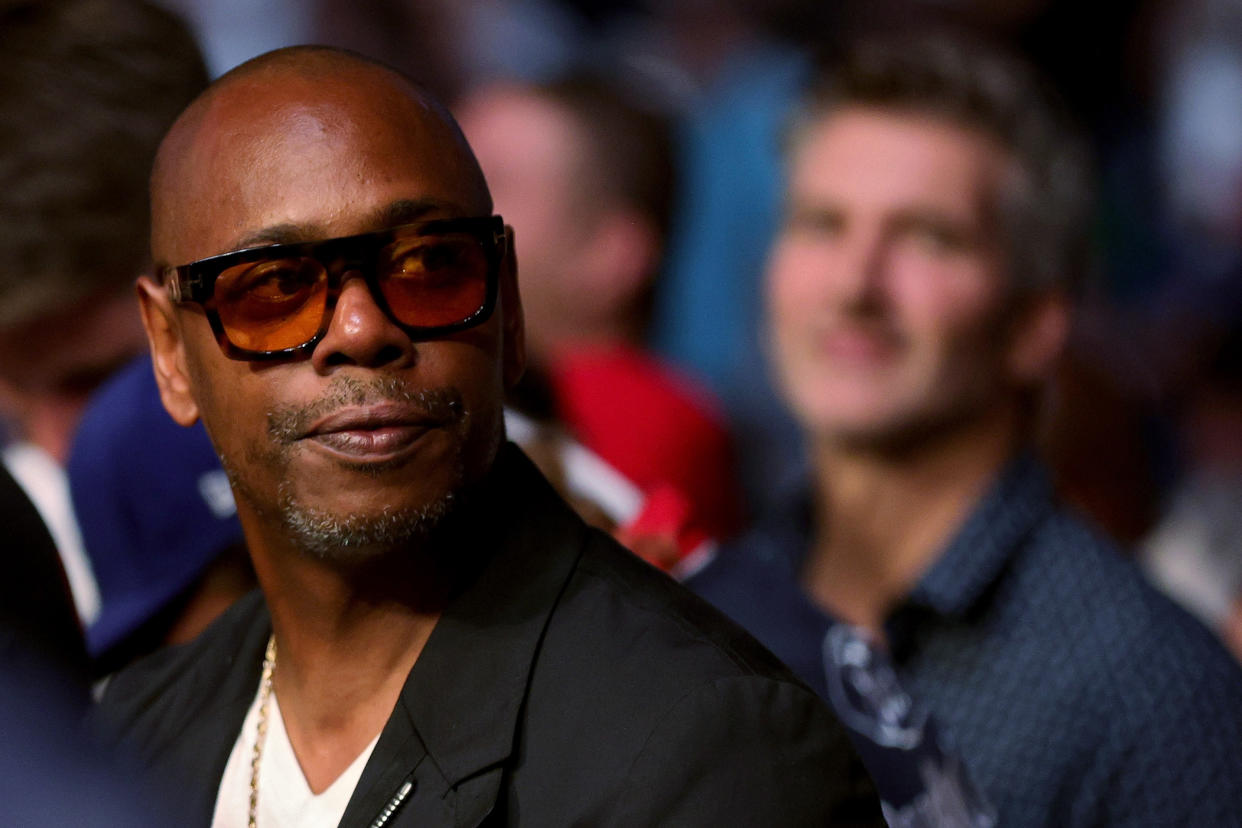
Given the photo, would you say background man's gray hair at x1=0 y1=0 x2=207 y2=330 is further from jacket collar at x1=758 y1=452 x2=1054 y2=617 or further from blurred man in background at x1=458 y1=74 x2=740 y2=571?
blurred man in background at x1=458 y1=74 x2=740 y2=571

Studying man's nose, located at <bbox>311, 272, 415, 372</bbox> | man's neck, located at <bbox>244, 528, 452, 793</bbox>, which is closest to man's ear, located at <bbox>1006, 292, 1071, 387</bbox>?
man's neck, located at <bbox>244, 528, 452, 793</bbox>

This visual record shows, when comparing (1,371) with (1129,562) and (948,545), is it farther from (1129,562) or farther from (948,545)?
(1129,562)

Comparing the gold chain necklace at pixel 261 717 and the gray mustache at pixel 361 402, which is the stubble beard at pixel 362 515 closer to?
the gray mustache at pixel 361 402

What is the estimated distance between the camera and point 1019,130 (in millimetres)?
3135

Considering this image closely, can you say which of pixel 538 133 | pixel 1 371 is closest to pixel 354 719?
pixel 1 371

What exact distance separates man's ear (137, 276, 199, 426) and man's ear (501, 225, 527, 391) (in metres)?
0.32

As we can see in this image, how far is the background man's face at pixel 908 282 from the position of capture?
3068 mm

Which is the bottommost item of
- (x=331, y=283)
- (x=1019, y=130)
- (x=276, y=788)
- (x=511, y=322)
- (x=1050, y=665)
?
(x=1050, y=665)

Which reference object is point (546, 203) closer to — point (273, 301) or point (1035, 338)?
point (1035, 338)

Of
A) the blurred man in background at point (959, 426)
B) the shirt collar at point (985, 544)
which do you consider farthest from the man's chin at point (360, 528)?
the shirt collar at point (985, 544)

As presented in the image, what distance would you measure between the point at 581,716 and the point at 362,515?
0.89 ft

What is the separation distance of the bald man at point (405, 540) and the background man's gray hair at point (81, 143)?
3.04 feet

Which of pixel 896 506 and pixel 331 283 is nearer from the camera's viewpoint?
pixel 331 283

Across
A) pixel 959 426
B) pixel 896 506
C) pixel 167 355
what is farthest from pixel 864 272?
pixel 167 355
